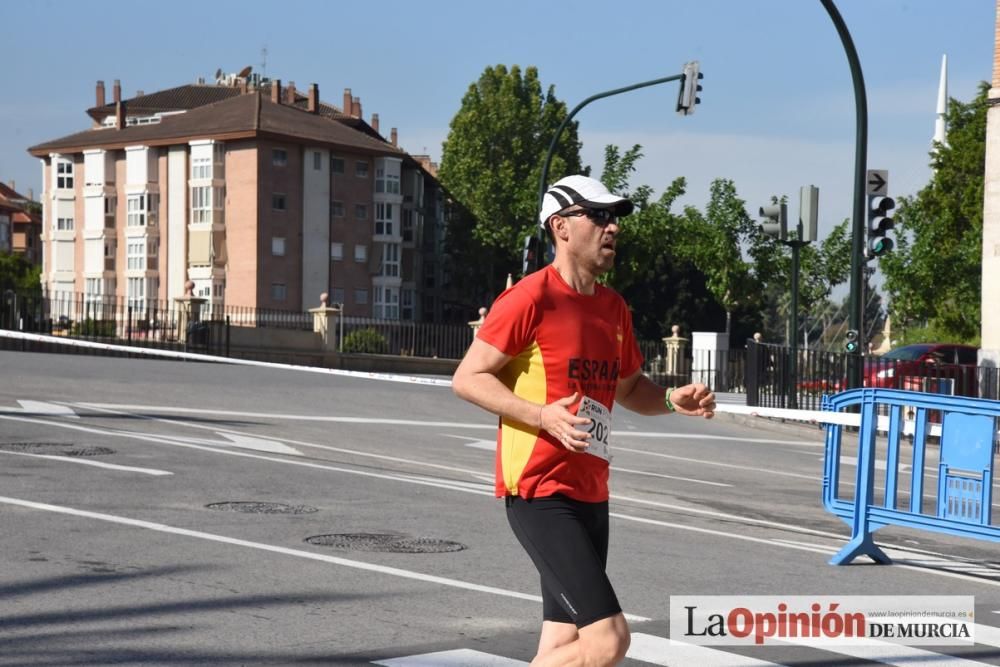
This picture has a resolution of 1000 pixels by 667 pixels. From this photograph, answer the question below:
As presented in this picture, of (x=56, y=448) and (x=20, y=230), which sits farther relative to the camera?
(x=20, y=230)

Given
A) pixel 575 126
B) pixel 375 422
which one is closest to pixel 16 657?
pixel 375 422

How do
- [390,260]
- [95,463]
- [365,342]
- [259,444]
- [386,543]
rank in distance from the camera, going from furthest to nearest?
[390,260], [365,342], [259,444], [95,463], [386,543]

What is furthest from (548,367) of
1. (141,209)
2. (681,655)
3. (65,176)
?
(65,176)

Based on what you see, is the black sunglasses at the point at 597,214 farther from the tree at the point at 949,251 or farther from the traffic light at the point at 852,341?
the tree at the point at 949,251

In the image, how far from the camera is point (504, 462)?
442 cm

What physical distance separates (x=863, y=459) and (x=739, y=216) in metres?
56.8

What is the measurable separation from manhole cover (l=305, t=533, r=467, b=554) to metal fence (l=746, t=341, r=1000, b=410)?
46.2 feet

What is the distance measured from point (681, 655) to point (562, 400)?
218 cm

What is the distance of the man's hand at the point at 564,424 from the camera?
4.11 metres

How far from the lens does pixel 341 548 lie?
8.46 meters

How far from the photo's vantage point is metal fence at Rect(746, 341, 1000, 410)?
75.5ft

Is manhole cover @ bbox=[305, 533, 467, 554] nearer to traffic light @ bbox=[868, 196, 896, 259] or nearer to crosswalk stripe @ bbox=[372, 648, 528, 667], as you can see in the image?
crosswalk stripe @ bbox=[372, 648, 528, 667]

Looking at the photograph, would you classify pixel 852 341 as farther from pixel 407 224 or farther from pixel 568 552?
pixel 407 224

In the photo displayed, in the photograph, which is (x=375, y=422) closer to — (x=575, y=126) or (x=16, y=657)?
(x=16, y=657)
